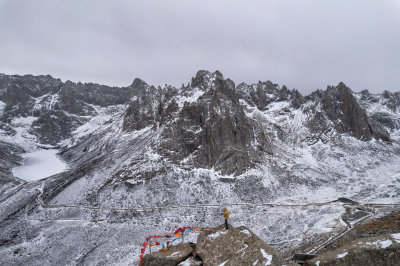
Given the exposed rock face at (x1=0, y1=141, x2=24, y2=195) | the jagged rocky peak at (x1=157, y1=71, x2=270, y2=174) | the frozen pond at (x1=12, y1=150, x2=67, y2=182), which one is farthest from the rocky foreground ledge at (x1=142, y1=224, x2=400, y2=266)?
the frozen pond at (x1=12, y1=150, x2=67, y2=182)

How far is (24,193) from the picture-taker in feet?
201

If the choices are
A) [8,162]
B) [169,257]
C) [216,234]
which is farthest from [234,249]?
[8,162]

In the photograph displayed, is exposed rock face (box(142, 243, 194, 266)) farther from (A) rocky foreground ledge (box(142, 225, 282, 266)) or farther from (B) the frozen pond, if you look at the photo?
(B) the frozen pond

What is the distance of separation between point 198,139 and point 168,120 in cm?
1222

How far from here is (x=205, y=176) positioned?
5919 cm

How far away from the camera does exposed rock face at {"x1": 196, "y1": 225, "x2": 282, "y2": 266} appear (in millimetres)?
11281

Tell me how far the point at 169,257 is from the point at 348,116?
317 feet

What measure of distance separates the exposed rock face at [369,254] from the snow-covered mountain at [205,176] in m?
20.0

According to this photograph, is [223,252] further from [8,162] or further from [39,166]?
[39,166]

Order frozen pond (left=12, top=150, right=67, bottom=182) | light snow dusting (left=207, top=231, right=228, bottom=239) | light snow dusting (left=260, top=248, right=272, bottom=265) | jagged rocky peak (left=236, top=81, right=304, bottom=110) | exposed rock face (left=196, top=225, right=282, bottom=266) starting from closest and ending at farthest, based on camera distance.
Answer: light snow dusting (left=260, top=248, right=272, bottom=265)
exposed rock face (left=196, top=225, right=282, bottom=266)
light snow dusting (left=207, top=231, right=228, bottom=239)
frozen pond (left=12, top=150, right=67, bottom=182)
jagged rocky peak (left=236, top=81, right=304, bottom=110)

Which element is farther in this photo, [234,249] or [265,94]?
[265,94]

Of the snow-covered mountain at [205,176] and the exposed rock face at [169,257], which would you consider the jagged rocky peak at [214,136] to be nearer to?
the snow-covered mountain at [205,176]

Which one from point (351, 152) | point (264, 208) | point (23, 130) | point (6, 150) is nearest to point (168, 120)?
point (264, 208)

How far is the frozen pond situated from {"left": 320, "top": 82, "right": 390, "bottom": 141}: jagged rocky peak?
3923 inches
